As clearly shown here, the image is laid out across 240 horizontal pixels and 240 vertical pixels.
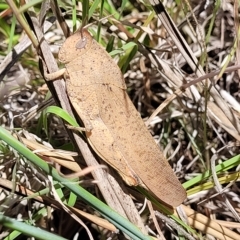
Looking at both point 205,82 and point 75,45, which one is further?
point 205,82

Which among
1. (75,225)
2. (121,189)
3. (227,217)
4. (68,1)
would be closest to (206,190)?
(227,217)

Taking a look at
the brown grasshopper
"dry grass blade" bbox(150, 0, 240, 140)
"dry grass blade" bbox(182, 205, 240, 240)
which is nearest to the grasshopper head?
the brown grasshopper

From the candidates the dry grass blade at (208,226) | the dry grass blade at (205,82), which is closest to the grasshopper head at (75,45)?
the dry grass blade at (205,82)

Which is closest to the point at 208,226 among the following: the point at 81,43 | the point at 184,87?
the point at 184,87

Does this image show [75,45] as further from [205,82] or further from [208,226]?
[208,226]

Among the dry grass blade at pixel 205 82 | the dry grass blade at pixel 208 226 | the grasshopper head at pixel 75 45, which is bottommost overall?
the dry grass blade at pixel 208 226

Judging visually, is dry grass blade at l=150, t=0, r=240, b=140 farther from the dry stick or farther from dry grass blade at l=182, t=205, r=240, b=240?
dry grass blade at l=182, t=205, r=240, b=240

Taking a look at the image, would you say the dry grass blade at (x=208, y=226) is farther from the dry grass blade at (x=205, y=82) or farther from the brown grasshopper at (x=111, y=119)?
the dry grass blade at (x=205, y=82)

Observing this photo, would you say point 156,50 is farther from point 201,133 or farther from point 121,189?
point 121,189
